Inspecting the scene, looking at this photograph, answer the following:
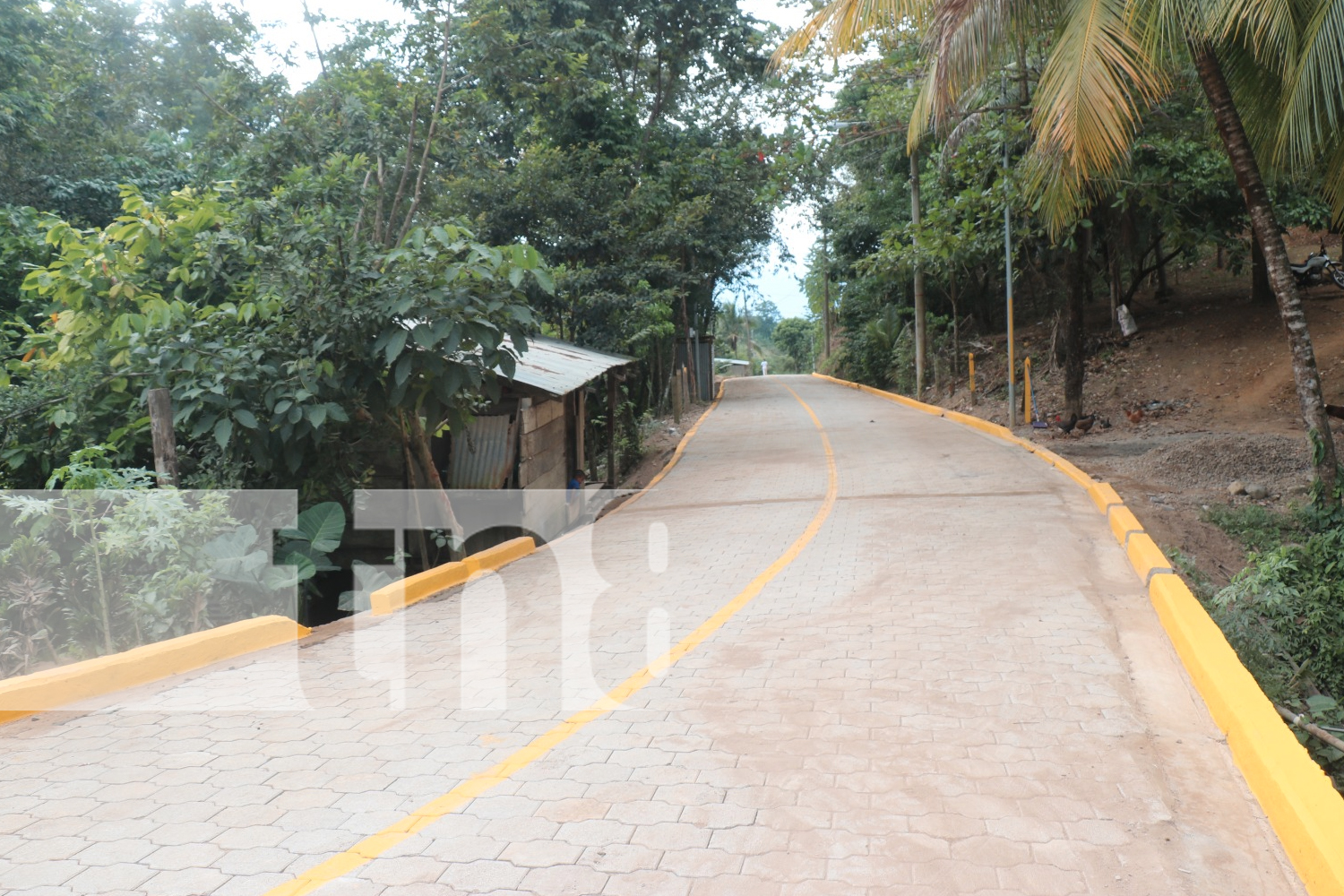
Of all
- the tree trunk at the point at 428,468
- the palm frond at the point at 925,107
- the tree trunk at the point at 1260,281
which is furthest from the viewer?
the tree trunk at the point at 1260,281

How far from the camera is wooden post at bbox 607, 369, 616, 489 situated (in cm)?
1803

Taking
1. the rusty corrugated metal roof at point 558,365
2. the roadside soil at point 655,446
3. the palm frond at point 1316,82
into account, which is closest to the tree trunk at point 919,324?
the roadside soil at point 655,446

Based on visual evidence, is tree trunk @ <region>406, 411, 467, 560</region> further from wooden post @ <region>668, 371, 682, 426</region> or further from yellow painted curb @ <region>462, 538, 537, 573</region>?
wooden post @ <region>668, 371, 682, 426</region>

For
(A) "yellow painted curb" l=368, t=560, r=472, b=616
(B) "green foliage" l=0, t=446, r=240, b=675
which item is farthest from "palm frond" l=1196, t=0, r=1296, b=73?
(B) "green foliage" l=0, t=446, r=240, b=675

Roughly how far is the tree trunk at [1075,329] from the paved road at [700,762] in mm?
9975

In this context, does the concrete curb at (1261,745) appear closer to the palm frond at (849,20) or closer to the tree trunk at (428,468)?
the palm frond at (849,20)

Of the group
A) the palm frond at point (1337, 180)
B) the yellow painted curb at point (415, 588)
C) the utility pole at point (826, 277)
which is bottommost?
the yellow painted curb at point (415, 588)

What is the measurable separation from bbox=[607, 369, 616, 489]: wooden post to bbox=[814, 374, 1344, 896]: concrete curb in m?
11.6

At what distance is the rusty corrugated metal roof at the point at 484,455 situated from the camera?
40.9ft

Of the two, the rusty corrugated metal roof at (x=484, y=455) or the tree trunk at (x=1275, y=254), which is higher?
the tree trunk at (x=1275, y=254)

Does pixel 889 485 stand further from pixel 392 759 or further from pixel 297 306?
pixel 392 759

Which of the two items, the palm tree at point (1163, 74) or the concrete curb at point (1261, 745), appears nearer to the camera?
the concrete curb at point (1261, 745)

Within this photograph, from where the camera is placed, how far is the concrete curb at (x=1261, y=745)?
3.29 metres

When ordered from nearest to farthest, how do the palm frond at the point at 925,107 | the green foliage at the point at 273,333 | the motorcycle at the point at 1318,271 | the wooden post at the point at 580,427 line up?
the green foliage at the point at 273,333 < the palm frond at the point at 925,107 < the wooden post at the point at 580,427 < the motorcycle at the point at 1318,271
